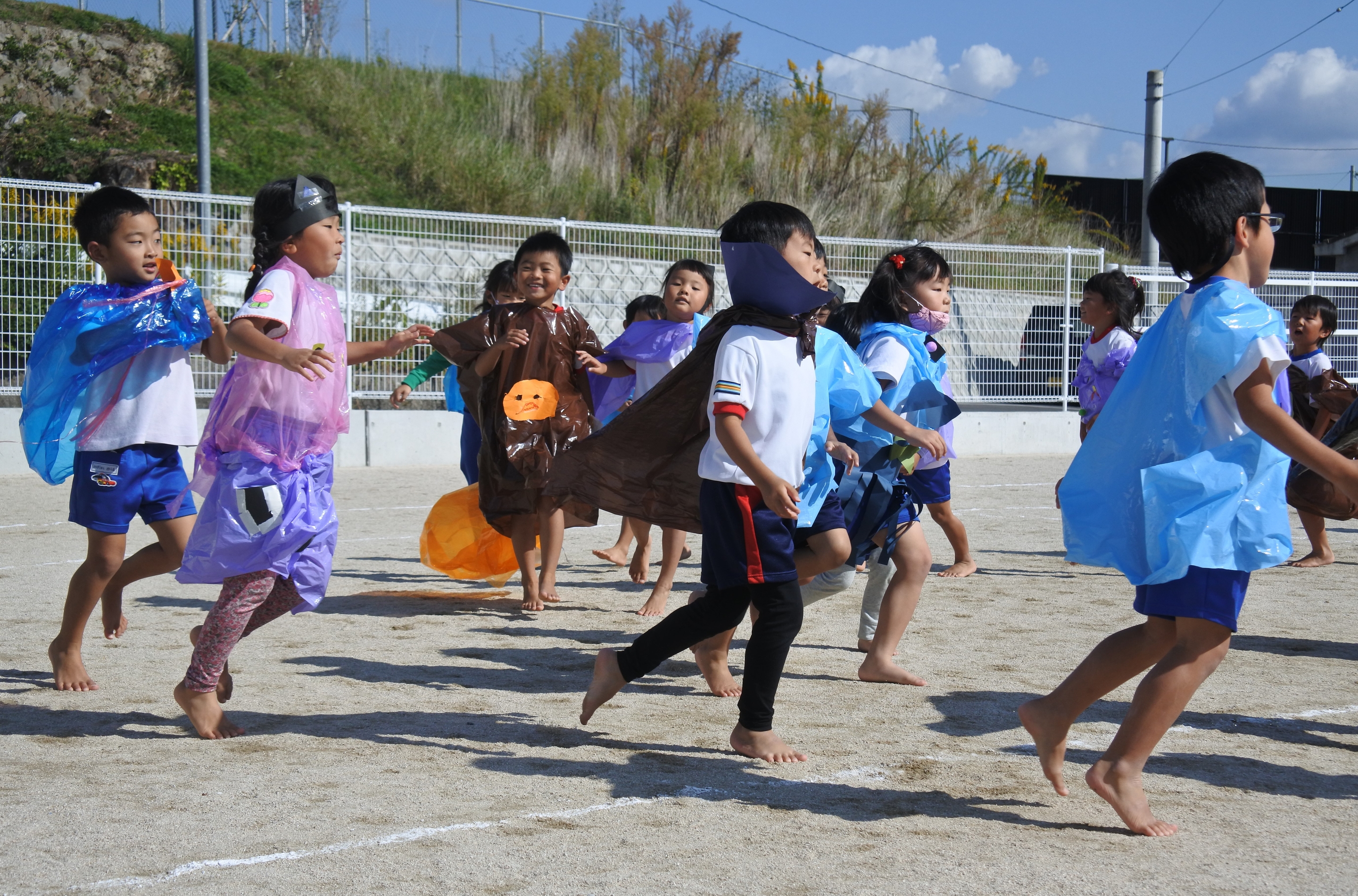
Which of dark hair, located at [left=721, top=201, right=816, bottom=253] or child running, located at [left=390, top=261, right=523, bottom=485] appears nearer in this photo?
dark hair, located at [left=721, top=201, right=816, bottom=253]

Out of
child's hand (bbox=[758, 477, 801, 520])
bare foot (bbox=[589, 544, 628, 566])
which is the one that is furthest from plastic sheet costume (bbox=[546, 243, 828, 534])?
bare foot (bbox=[589, 544, 628, 566])

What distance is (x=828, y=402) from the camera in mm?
3943

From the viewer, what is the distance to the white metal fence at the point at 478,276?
1111 centimetres

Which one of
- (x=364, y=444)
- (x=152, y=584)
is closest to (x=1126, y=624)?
(x=152, y=584)

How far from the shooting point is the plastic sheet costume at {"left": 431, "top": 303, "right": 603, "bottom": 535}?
603 cm

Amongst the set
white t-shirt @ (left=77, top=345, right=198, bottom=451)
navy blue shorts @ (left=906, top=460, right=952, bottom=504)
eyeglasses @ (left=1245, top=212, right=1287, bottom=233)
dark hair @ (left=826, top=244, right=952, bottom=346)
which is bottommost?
navy blue shorts @ (left=906, top=460, right=952, bottom=504)

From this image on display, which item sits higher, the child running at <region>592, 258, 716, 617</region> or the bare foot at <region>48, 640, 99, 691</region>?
the child running at <region>592, 258, 716, 617</region>

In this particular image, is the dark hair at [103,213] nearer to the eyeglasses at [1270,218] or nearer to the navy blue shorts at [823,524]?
the navy blue shorts at [823,524]

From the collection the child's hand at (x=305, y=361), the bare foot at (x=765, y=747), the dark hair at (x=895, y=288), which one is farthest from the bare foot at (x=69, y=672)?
the dark hair at (x=895, y=288)

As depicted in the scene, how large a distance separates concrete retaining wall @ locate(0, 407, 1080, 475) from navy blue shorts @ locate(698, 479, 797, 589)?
6202 mm

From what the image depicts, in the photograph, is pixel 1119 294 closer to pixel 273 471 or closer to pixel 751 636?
pixel 751 636

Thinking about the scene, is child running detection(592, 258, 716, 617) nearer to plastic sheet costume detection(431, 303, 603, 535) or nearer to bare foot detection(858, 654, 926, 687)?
plastic sheet costume detection(431, 303, 603, 535)

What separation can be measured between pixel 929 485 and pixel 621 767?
236 centimetres

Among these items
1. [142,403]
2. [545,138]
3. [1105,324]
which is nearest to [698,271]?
[1105,324]
